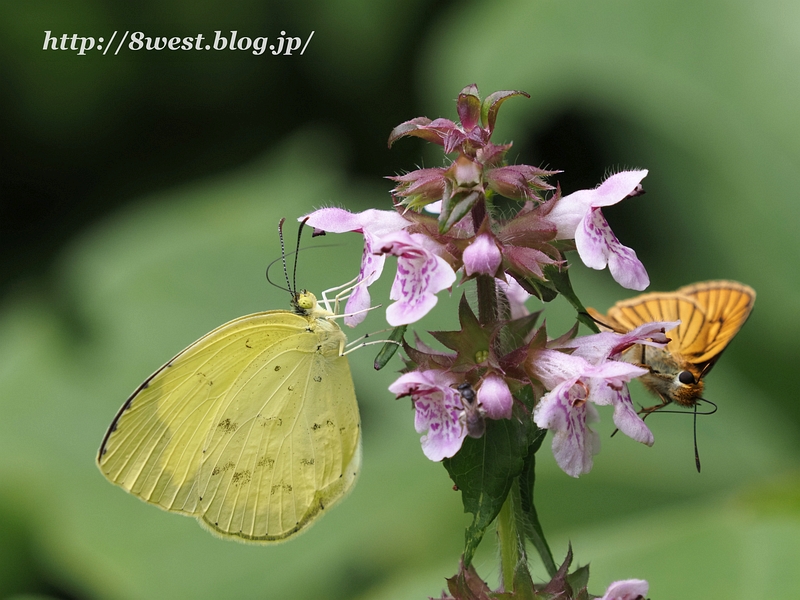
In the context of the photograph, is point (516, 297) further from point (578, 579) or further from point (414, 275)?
point (578, 579)

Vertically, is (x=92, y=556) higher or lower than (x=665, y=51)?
lower

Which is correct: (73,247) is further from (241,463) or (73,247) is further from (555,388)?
(555,388)

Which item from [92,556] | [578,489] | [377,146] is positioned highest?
[377,146]

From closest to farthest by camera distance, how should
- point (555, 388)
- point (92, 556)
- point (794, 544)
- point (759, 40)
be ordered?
point (555, 388)
point (794, 544)
point (92, 556)
point (759, 40)

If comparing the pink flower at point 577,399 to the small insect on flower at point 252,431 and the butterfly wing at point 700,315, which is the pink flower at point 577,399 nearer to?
the butterfly wing at point 700,315

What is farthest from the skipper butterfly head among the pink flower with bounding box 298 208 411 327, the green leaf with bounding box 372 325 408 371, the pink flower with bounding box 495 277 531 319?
the green leaf with bounding box 372 325 408 371

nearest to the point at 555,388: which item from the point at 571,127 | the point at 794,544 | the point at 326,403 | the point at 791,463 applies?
the point at 326,403

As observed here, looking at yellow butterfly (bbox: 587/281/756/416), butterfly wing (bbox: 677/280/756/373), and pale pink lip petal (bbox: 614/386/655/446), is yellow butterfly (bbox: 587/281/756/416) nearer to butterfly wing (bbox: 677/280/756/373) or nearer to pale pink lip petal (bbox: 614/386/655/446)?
butterfly wing (bbox: 677/280/756/373)
